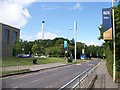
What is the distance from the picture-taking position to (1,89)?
648 inches

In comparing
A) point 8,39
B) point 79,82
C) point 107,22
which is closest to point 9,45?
point 8,39

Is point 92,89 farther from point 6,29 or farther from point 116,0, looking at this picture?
point 6,29

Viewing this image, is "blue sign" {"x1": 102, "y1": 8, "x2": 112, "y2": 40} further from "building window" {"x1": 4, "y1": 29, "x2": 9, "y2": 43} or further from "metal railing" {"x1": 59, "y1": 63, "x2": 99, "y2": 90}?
"building window" {"x1": 4, "y1": 29, "x2": 9, "y2": 43}

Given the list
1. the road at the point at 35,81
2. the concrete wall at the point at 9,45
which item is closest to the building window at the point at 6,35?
the concrete wall at the point at 9,45

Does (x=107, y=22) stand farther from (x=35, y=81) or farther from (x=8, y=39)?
(x=8, y=39)

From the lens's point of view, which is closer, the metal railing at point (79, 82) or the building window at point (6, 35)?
the metal railing at point (79, 82)

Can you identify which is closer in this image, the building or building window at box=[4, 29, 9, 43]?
the building

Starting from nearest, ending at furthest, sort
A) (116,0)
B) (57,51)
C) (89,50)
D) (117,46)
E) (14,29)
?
(116,0), (117,46), (14,29), (57,51), (89,50)

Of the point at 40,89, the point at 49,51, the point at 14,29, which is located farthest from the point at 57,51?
the point at 40,89

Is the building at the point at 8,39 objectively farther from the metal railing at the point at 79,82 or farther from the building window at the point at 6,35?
the metal railing at the point at 79,82

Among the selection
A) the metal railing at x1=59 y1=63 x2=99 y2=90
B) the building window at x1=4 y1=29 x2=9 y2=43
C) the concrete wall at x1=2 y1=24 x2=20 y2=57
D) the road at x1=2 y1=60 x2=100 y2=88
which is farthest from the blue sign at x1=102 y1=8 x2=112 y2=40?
the building window at x1=4 y1=29 x2=9 y2=43

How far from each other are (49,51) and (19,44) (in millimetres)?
47983

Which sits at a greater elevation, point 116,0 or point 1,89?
point 116,0

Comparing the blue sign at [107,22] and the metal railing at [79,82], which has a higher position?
the blue sign at [107,22]
